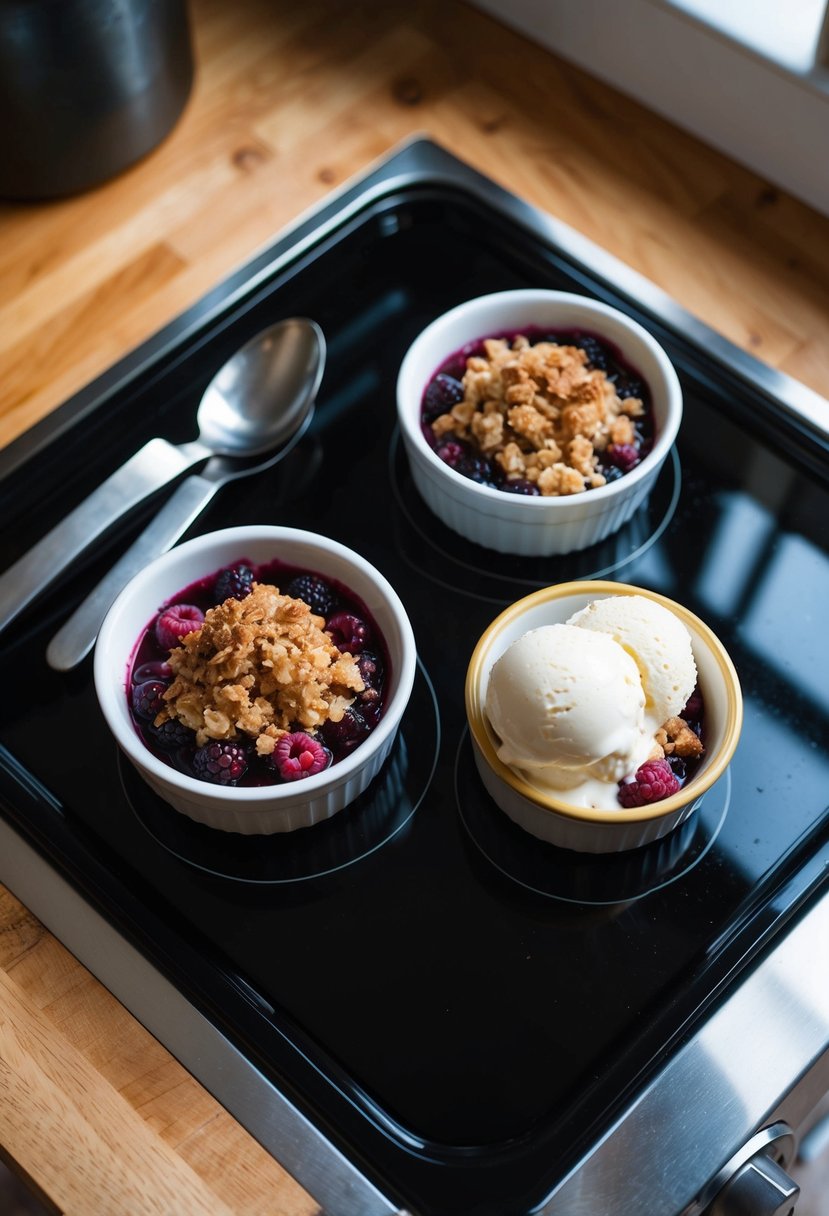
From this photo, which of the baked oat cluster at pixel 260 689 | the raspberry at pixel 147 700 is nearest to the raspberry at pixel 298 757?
the baked oat cluster at pixel 260 689

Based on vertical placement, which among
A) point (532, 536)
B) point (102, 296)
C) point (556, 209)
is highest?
point (556, 209)

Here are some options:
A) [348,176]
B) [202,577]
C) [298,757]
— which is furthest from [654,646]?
[348,176]

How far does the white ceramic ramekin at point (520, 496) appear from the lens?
114 cm

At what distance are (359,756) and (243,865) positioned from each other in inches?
6.2

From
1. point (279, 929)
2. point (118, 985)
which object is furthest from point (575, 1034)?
point (118, 985)

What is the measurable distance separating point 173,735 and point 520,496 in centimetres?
37

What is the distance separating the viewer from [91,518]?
1.17m

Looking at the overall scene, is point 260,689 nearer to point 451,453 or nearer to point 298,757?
point 298,757

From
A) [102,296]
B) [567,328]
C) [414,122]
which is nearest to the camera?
[567,328]

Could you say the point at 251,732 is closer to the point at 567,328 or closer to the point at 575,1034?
the point at 575,1034

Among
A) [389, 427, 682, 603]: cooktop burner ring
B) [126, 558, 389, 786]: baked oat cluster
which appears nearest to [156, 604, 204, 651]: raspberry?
[126, 558, 389, 786]: baked oat cluster

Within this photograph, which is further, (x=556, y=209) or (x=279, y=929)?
(x=556, y=209)

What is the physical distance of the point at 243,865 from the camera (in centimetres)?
106

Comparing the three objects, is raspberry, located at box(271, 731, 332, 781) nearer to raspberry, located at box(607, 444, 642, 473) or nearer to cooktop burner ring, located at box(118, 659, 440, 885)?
cooktop burner ring, located at box(118, 659, 440, 885)
